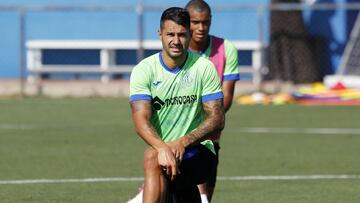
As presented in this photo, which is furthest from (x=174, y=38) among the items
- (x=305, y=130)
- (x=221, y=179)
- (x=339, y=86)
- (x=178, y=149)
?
(x=339, y=86)

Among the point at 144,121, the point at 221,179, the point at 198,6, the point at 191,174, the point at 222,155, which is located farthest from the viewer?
the point at 222,155

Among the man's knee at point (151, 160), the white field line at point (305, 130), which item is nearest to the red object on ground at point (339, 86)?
the white field line at point (305, 130)

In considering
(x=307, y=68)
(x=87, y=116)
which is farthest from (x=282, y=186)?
(x=307, y=68)

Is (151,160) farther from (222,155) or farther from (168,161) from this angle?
(222,155)

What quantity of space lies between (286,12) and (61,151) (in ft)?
51.2

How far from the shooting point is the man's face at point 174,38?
7.46 m

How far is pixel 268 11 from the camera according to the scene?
98.3 feet

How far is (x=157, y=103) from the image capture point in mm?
7688

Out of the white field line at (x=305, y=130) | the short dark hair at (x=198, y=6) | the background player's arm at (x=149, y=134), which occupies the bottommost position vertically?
the white field line at (x=305, y=130)

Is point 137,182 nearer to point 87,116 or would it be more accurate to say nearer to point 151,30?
point 87,116

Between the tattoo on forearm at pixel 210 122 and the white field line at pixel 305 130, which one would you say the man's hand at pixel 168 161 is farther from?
the white field line at pixel 305 130

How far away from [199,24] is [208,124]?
6.62 feet

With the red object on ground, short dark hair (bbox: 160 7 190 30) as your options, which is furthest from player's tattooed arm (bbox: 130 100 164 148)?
the red object on ground

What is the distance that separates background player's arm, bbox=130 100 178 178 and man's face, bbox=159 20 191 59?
402mm
